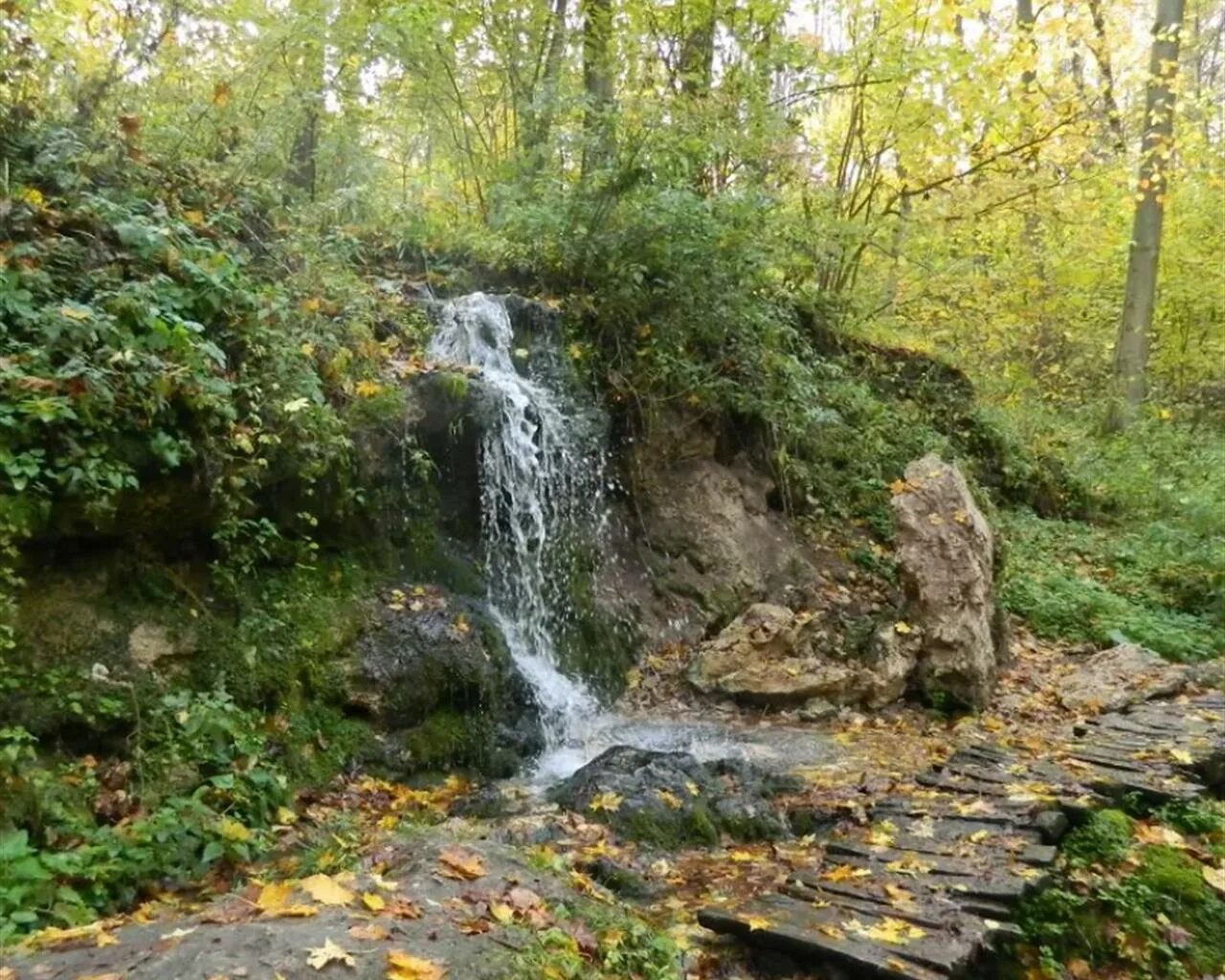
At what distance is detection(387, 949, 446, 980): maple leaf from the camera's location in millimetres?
2682

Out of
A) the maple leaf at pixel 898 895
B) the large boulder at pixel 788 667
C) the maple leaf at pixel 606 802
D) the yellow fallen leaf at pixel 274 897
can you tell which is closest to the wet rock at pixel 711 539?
the large boulder at pixel 788 667

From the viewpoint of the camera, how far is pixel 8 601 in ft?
14.0

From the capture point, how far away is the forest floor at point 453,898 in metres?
2.74

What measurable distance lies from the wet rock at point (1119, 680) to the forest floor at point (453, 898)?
46.3 inches

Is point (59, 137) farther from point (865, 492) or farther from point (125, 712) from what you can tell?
point (865, 492)

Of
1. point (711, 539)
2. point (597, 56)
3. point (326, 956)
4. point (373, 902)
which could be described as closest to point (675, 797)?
point (373, 902)

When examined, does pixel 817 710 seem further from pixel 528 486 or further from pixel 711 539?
pixel 528 486

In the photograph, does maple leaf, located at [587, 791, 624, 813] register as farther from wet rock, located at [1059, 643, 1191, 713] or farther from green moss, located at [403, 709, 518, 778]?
wet rock, located at [1059, 643, 1191, 713]

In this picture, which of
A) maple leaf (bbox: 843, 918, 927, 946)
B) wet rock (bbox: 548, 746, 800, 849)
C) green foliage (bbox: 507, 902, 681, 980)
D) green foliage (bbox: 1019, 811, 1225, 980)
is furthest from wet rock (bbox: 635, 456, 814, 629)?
green foliage (bbox: 507, 902, 681, 980)

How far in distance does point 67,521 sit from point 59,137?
2.73m

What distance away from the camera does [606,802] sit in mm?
5109

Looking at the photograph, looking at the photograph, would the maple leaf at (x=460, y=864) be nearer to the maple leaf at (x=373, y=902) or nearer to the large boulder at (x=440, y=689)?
the maple leaf at (x=373, y=902)

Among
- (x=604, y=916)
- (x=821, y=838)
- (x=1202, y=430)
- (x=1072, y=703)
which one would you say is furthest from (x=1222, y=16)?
(x=604, y=916)

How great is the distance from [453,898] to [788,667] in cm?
470
